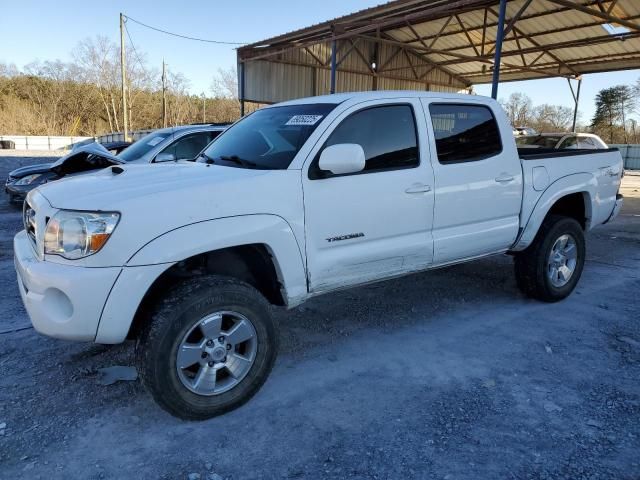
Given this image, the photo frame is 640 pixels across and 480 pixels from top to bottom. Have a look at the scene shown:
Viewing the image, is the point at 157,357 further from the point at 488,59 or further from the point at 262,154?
the point at 488,59

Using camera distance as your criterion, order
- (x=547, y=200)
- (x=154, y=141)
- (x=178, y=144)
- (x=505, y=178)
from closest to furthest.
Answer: (x=505, y=178) < (x=547, y=200) < (x=178, y=144) < (x=154, y=141)

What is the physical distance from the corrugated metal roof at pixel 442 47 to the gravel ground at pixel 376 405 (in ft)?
33.1

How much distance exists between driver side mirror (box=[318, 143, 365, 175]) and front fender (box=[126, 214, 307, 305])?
459 mm

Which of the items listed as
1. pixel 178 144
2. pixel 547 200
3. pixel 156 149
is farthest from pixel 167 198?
pixel 178 144

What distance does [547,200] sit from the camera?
4.48 metres

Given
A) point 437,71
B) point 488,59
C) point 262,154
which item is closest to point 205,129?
point 262,154

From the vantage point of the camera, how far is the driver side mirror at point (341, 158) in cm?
303

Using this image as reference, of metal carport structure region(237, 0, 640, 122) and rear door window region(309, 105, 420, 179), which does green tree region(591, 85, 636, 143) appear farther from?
rear door window region(309, 105, 420, 179)

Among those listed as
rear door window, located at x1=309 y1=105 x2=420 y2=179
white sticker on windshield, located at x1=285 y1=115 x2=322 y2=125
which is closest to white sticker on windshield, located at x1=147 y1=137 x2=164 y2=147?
white sticker on windshield, located at x1=285 y1=115 x2=322 y2=125

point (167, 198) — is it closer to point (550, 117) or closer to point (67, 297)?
point (67, 297)

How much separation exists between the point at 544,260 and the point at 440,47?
18717 millimetres

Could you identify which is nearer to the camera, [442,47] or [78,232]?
[78,232]

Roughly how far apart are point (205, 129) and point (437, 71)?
19.4m

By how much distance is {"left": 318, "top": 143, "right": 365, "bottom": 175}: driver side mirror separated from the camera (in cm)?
303
